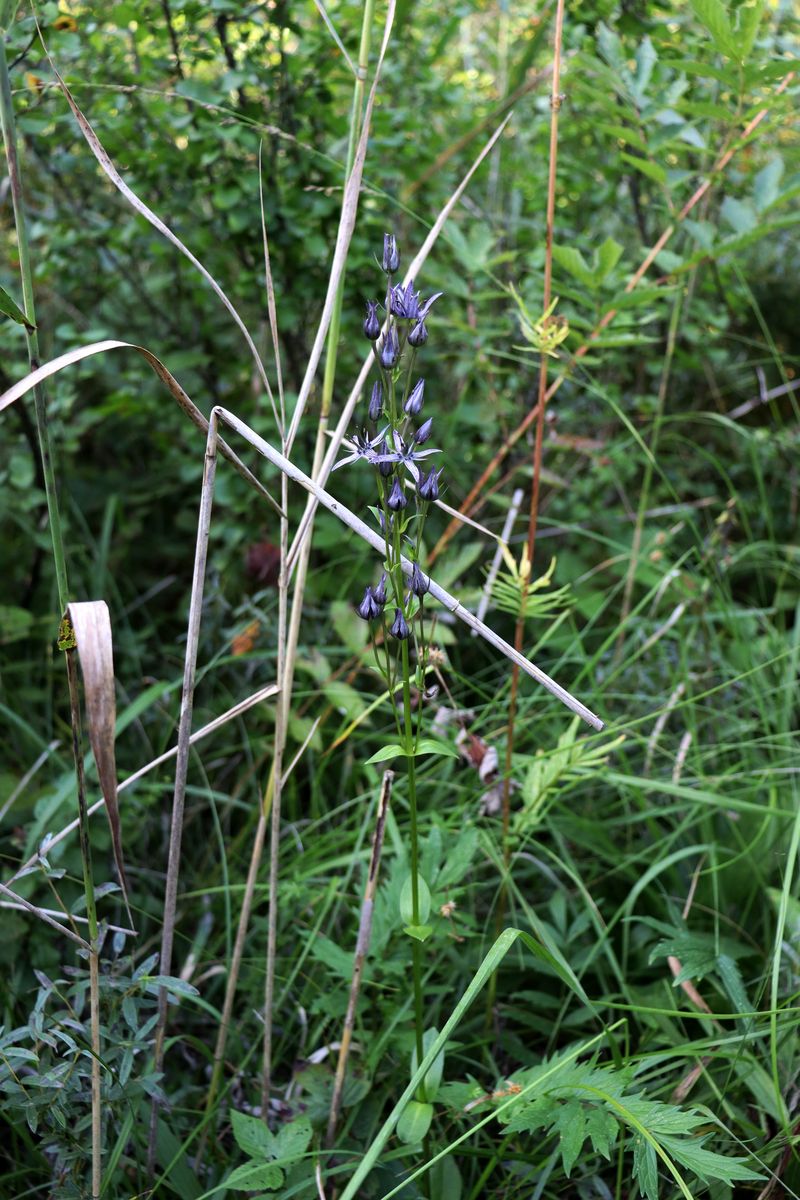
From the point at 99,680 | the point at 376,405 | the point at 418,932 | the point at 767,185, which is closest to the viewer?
the point at 99,680

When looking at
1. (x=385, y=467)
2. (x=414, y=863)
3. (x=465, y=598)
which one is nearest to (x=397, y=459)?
(x=385, y=467)

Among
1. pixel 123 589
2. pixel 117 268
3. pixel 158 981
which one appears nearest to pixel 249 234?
pixel 117 268

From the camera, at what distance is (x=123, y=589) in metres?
2.44

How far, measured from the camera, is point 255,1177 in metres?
1.11

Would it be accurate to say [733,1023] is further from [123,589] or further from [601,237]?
[601,237]

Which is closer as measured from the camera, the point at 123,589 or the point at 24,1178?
the point at 24,1178

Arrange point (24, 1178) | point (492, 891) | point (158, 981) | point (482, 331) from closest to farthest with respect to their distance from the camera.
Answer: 1. point (158, 981)
2. point (24, 1178)
3. point (492, 891)
4. point (482, 331)

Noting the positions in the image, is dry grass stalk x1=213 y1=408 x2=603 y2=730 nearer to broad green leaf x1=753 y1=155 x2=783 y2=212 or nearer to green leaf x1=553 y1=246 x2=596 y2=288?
green leaf x1=553 y1=246 x2=596 y2=288

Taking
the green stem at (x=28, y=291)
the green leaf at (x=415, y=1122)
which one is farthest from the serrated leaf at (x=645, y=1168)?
the green stem at (x=28, y=291)

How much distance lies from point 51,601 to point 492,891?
1326 mm

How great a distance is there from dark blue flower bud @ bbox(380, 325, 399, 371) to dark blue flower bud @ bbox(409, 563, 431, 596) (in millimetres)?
199

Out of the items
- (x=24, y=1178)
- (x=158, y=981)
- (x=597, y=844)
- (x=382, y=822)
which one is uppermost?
(x=382, y=822)

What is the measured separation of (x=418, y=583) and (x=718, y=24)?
1109mm

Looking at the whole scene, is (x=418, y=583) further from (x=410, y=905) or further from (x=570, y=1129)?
(x=570, y=1129)
